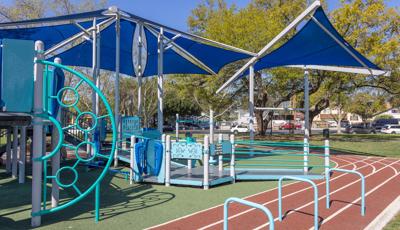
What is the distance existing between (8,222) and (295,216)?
475cm

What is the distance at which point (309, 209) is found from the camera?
698 centimetres

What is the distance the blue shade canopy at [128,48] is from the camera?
12250 mm

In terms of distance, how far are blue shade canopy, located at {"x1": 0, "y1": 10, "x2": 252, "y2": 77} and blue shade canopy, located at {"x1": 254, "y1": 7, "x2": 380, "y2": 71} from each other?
4.80 ft

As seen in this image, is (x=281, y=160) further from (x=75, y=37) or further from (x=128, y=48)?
(x=128, y=48)

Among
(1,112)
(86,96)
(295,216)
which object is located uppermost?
(86,96)

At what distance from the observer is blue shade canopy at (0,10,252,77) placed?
12250mm

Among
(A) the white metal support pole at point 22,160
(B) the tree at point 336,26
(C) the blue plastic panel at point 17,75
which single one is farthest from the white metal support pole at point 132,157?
(B) the tree at point 336,26

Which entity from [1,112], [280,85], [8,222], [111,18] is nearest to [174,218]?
[8,222]

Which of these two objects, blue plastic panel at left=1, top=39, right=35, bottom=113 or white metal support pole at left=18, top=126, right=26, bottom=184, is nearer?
blue plastic panel at left=1, top=39, right=35, bottom=113

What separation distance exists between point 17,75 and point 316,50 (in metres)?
9.79

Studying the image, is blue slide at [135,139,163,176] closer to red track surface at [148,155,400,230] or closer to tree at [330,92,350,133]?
red track surface at [148,155,400,230]

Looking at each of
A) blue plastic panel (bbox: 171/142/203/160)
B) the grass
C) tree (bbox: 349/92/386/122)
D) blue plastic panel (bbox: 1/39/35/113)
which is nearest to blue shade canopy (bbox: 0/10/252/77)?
blue plastic panel (bbox: 171/142/203/160)

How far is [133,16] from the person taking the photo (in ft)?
34.4

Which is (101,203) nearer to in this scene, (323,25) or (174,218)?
(174,218)
